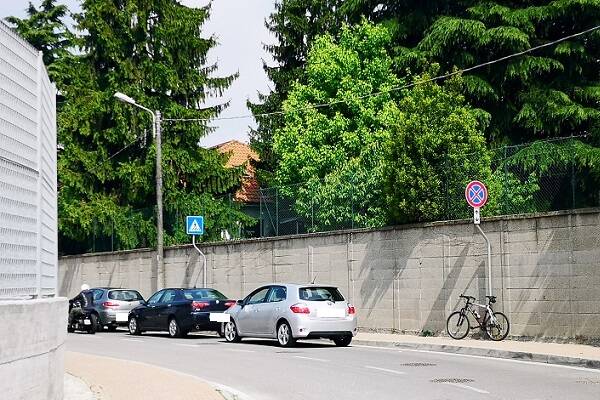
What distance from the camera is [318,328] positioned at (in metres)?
21.4

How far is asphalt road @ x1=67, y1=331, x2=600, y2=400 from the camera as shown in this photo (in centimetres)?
1283

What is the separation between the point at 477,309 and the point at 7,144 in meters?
16.0

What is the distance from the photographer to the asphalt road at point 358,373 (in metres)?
12.8

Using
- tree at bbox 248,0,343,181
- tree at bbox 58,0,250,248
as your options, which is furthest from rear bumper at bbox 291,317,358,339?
tree at bbox 248,0,343,181

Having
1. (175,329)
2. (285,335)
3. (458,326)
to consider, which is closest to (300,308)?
(285,335)

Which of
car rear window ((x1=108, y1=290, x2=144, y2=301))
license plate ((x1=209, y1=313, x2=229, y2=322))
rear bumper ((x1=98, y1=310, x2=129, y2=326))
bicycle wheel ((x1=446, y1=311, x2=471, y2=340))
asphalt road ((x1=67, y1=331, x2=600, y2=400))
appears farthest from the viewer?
car rear window ((x1=108, y1=290, x2=144, y2=301))

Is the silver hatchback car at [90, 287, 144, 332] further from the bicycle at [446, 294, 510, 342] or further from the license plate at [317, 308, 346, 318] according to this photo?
the bicycle at [446, 294, 510, 342]

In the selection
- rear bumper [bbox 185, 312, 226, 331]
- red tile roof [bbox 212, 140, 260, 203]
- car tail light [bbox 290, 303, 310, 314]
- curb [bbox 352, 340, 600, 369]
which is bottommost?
curb [bbox 352, 340, 600, 369]

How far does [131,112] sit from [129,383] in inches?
1273

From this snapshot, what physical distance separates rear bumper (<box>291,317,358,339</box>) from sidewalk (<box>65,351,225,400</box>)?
497cm

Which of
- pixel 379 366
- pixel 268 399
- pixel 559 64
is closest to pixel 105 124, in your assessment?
pixel 559 64

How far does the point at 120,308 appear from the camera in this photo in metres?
31.1

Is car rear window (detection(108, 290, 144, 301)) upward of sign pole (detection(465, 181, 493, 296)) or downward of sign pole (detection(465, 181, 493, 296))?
downward

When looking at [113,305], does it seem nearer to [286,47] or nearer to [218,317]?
[218,317]
